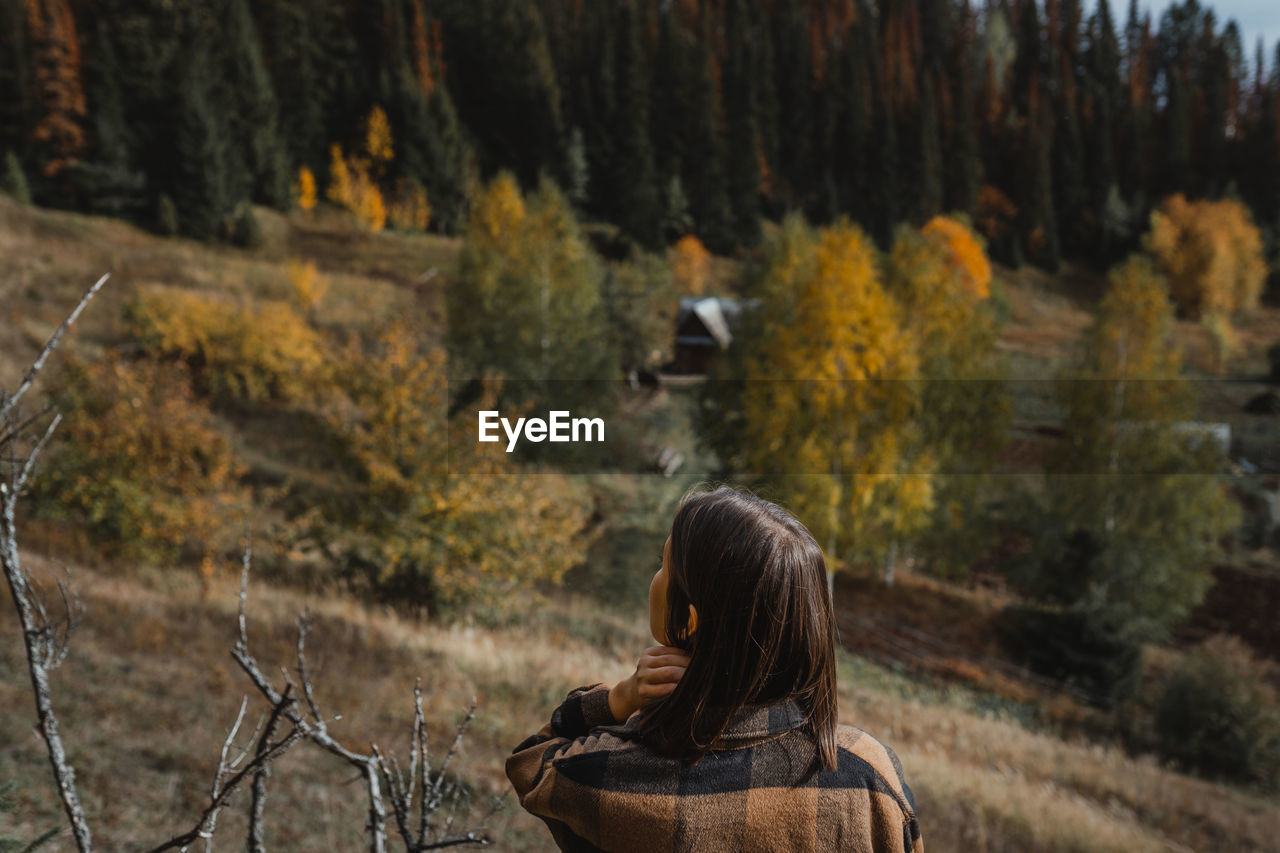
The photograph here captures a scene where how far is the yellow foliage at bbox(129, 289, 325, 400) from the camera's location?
71.3 feet

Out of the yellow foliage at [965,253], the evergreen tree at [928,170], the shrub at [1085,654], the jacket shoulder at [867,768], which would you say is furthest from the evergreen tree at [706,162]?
the jacket shoulder at [867,768]

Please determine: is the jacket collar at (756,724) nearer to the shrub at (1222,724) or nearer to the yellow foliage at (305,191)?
the shrub at (1222,724)

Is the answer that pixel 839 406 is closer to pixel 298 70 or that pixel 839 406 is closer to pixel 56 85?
pixel 56 85

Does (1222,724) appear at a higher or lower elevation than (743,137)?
lower

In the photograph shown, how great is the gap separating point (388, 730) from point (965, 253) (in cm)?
3173

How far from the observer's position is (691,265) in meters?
43.9

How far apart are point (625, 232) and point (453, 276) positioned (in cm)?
2206

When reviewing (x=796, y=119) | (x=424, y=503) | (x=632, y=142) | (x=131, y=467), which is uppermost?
(x=796, y=119)

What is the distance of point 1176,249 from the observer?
154 ft

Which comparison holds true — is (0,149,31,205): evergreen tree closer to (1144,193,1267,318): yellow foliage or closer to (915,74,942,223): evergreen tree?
(915,74,942,223): evergreen tree

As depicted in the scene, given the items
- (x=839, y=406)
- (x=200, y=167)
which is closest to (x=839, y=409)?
(x=839, y=406)

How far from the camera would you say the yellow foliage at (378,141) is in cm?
4456

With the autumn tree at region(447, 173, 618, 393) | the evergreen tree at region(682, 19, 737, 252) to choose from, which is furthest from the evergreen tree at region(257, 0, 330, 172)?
the autumn tree at region(447, 173, 618, 393)

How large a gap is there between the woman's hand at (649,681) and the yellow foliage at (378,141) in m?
48.2
